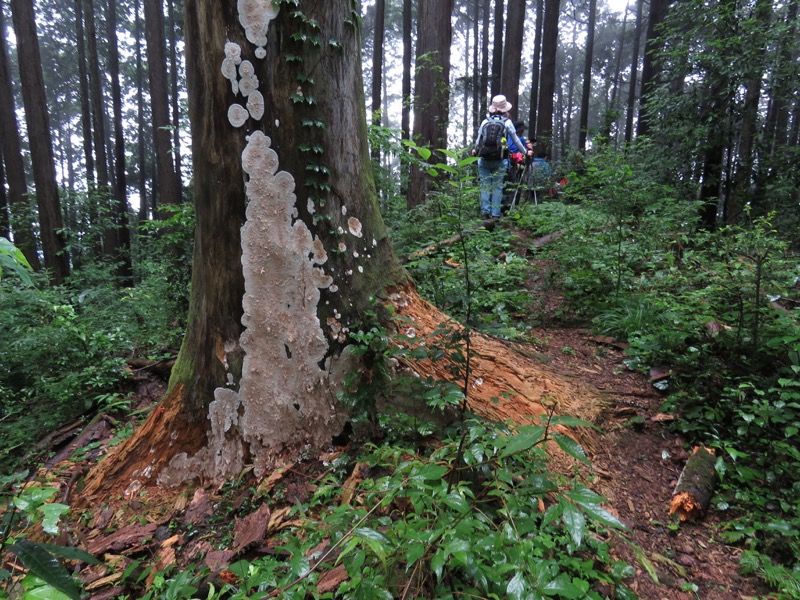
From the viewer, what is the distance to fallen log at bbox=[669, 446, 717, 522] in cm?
227

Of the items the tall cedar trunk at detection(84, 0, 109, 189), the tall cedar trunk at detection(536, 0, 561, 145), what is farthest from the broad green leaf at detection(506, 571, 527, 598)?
the tall cedar trunk at detection(84, 0, 109, 189)

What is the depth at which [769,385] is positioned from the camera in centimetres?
283

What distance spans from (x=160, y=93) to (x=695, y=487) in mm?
15498

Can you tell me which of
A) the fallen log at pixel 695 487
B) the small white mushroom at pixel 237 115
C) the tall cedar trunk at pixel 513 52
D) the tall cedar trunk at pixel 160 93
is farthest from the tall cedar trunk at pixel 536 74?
the small white mushroom at pixel 237 115

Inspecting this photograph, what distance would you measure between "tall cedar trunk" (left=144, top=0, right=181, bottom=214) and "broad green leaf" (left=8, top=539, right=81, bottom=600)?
11639mm

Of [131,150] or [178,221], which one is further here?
[131,150]

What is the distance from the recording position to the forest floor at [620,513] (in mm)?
1893

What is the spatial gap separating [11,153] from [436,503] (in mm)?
15295

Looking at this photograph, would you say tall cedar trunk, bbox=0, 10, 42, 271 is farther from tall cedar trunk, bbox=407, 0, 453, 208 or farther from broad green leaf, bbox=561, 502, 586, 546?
broad green leaf, bbox=561, 502, 586, 546

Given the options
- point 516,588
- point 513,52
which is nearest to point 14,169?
point 513,52

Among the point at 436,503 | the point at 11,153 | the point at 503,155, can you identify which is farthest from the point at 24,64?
the point at 436,503

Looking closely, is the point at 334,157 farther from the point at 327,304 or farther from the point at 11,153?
the point at 11,153

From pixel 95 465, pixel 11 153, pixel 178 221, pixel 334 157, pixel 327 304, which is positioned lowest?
pixel 95 465

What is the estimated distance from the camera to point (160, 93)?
12.7 metres
